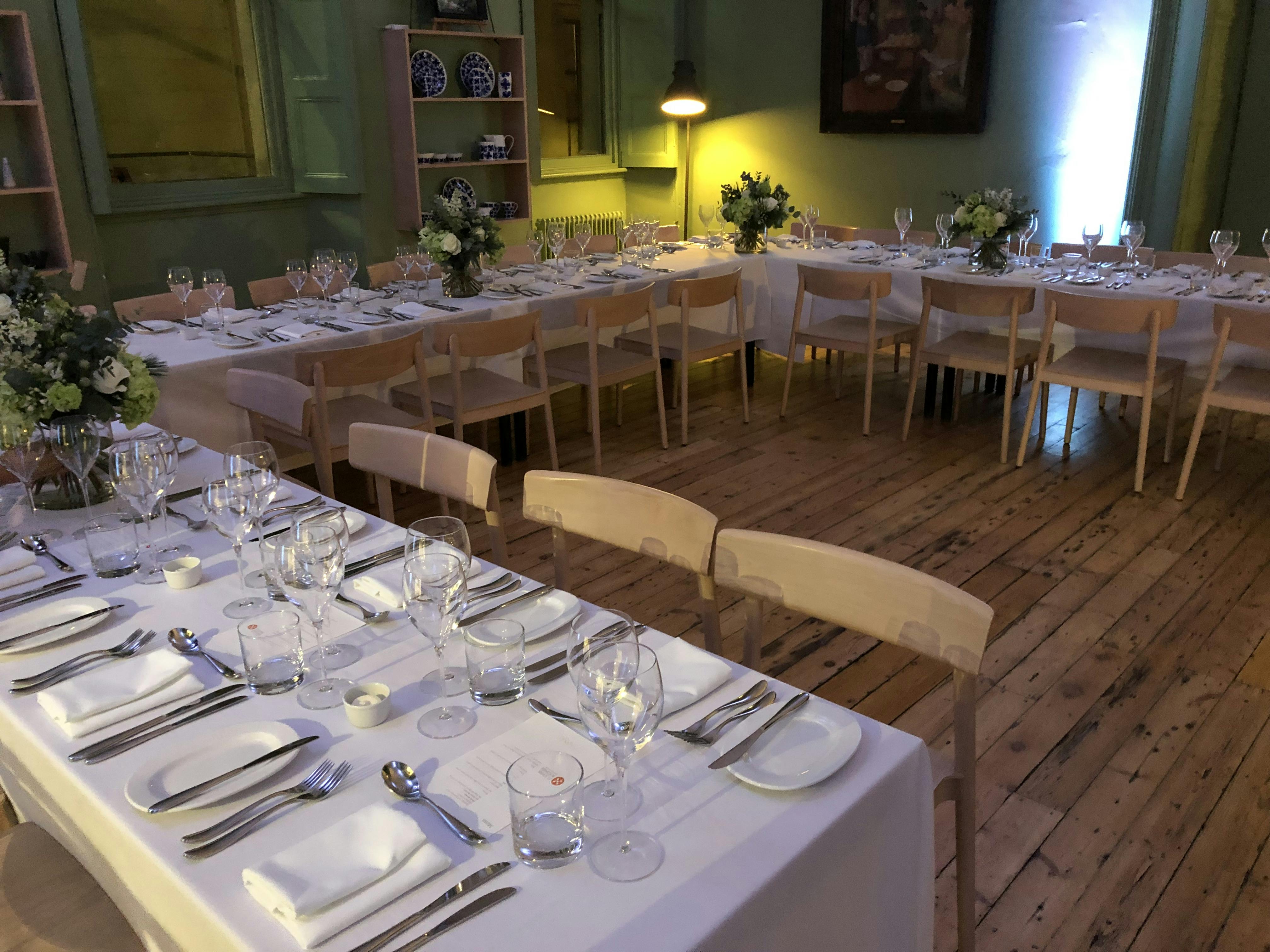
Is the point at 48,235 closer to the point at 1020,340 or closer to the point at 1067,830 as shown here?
the point at 1020,340

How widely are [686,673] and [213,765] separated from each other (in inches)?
24.4

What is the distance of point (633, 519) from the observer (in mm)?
1882

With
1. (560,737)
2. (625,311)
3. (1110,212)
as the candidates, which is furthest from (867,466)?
(560,737)

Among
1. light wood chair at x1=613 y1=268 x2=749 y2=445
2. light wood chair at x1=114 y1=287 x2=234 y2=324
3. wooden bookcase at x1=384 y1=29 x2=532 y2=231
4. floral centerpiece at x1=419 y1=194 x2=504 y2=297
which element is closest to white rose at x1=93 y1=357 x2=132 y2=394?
light wood chair at x1=114 y1=287 x2=234 y2=324

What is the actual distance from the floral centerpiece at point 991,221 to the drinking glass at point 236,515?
13.5 feet

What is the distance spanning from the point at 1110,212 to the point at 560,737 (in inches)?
251

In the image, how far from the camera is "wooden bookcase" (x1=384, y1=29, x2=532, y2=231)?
6.19 metres

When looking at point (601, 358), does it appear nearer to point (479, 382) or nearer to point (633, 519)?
point (479, 382)

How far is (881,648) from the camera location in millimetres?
3033

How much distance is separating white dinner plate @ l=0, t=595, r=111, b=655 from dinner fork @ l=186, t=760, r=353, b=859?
2.02 ft

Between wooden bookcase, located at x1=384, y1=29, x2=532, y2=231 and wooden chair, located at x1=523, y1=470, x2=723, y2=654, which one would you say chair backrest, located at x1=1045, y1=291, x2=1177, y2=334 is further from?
wooden bookcase, located at x1=384, y1=29, x2=532, y2=231

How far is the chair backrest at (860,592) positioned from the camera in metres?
1.48

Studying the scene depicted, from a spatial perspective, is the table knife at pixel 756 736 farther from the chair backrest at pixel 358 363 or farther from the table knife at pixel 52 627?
the chair backrest at pixel 358 363

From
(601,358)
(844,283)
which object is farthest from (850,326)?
(601,358)
